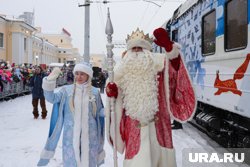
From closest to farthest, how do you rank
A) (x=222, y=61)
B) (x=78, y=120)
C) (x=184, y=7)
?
(x=78, y=120) → (x=222, y=61) → (x=184, y=7)

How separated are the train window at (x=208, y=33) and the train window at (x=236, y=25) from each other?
0.71m

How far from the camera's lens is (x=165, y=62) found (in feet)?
10.7

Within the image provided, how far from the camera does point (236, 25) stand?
198 inches

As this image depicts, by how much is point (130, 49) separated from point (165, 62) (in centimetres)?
39

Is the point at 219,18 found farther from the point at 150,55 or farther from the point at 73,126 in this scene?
the point at 73,126

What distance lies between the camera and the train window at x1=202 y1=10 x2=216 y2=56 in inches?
242

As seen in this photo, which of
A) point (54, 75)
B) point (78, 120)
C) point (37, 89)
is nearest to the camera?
point (78, 120)

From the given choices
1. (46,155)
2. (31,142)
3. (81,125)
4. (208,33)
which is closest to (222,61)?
(208,33)

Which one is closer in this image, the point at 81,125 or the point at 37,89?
the point at 81,125

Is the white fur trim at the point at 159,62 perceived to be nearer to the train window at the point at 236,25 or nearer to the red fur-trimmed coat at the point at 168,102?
the red fur-trimmed coat at the point at 168,102

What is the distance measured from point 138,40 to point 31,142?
4.13 m

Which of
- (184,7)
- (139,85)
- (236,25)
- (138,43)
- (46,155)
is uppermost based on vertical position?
(184,7)

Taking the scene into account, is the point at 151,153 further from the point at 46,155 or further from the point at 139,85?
the point at 46,155

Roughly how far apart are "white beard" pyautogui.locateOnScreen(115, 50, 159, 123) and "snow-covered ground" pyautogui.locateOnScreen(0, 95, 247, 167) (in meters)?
2.10
